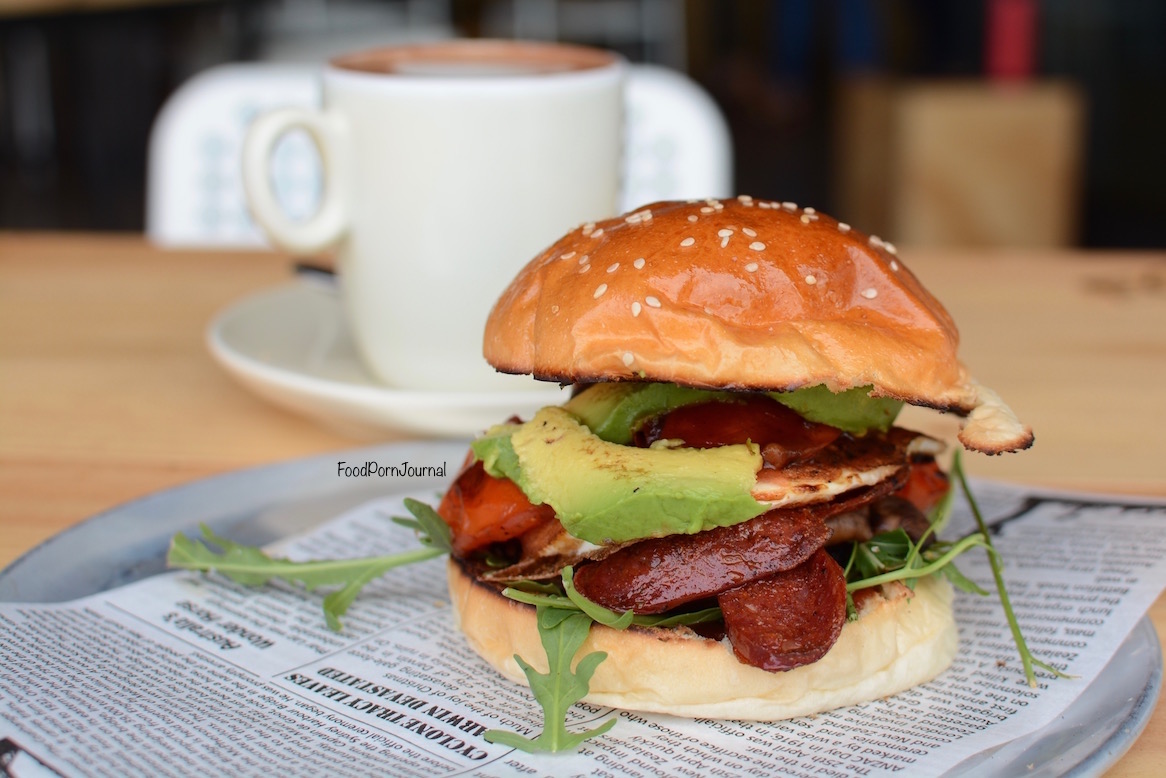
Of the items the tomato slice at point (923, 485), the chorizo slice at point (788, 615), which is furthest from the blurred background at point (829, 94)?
the chorizo slice at point (788, 615)

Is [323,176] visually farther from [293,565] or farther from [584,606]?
[584,606]

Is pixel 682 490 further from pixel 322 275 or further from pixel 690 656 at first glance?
pixel 322 275

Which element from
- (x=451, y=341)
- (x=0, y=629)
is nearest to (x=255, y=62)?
(x=451, y=341)

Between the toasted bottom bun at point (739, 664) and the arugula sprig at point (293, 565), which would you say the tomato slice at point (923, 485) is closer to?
the toasted bottom bun at point (739, 664)

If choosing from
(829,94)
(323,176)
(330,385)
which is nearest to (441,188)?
(323,176)

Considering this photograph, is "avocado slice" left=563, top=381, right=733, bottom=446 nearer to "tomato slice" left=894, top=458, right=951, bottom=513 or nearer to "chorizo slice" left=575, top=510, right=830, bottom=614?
"chorizo slice" left=575, top=510, right=830, bottom=614

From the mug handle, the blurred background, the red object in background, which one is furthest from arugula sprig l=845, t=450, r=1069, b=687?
the red object in background
